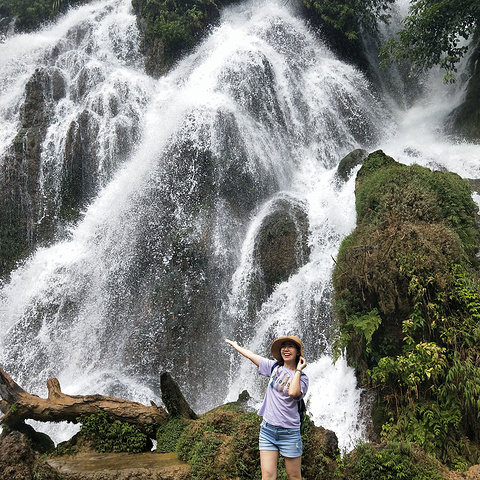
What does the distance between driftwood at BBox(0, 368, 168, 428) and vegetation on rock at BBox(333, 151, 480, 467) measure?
9.71ft

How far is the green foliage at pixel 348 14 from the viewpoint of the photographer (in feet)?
62.7

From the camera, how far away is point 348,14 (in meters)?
19.1

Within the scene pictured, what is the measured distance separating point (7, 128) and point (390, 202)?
1551cm

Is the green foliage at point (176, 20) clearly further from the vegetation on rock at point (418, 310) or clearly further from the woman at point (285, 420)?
the woman at point (285, 420)

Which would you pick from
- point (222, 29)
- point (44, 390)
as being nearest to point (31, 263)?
point (44, 390)

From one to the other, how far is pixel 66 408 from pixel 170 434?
159cm

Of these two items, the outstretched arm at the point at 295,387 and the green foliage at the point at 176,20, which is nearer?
the outstretched arm at the point at 295,387

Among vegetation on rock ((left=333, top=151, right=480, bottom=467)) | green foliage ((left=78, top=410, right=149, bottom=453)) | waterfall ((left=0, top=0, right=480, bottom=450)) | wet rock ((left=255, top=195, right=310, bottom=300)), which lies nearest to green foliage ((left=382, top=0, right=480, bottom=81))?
waterfall ((left=0, top=0, right=480, bottom=450))

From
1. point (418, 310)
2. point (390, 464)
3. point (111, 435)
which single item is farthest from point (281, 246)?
point (390, 464)

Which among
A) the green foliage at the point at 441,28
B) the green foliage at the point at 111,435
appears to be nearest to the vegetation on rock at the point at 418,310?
the green foliage at the point at 111,435

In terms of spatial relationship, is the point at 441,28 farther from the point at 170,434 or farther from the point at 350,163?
the point at 170,434

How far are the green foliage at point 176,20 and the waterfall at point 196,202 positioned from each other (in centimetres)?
80

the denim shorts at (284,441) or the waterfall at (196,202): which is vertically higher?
the denim shorts at (284,441)

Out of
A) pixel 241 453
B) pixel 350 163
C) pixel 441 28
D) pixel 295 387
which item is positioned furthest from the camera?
pixel 441 28
